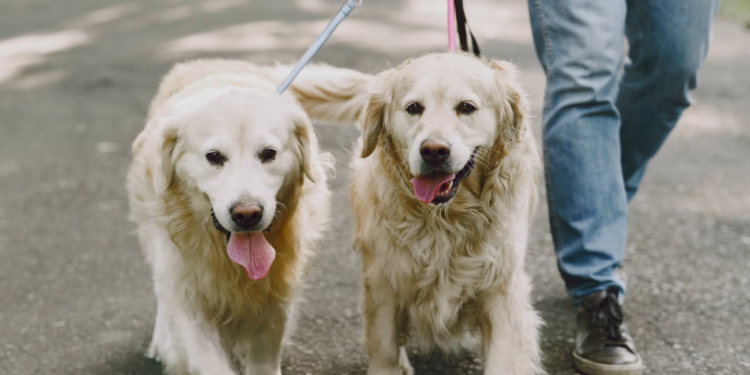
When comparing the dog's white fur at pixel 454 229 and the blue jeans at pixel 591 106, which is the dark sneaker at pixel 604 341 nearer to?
the blue jeans at pixel 591 106

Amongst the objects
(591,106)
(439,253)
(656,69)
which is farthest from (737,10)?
(439,253)

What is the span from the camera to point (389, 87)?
9.50 feet

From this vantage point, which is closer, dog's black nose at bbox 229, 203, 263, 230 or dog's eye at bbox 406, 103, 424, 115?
dog's black nose at bbox 229, 203, 263, 230

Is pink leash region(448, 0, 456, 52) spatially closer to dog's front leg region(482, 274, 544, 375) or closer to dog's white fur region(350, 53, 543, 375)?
dog's white fur region(350, 53, 543, 375)

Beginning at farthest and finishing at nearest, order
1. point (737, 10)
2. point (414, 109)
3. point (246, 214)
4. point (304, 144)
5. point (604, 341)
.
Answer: point (737, 10), point (604, 341), point (304, 144), point (414, 109), point (246, 214)

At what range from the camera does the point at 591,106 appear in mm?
3094

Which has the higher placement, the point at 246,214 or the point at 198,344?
the point at 246,214

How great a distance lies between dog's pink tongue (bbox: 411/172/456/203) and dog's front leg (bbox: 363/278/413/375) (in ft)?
1.30

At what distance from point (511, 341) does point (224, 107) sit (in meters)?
1.29

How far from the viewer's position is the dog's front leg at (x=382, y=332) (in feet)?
9.37

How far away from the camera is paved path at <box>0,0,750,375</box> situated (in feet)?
11.0

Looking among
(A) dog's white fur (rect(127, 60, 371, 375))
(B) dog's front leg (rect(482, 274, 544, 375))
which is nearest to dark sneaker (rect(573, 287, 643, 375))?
(B) dog's front leg (rect(482, 274, 544, 375))

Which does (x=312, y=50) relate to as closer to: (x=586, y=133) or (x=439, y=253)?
(x=439, y=253)

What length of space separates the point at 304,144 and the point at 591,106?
3.70 ft
